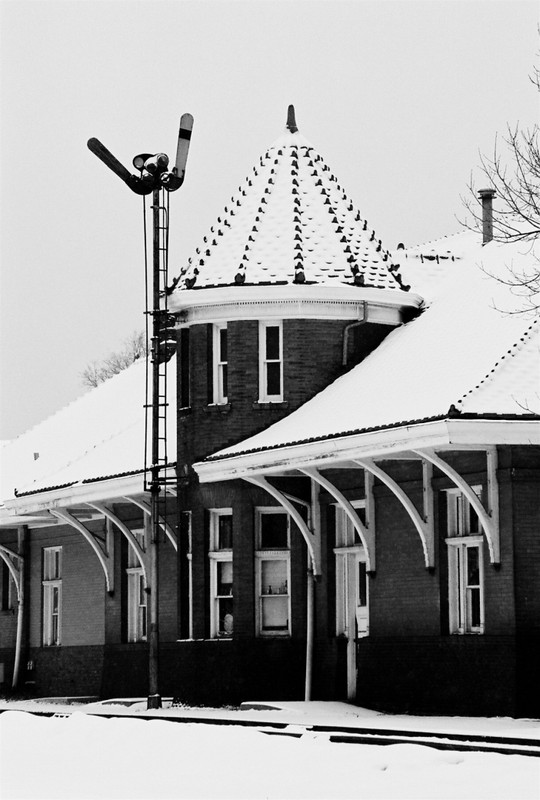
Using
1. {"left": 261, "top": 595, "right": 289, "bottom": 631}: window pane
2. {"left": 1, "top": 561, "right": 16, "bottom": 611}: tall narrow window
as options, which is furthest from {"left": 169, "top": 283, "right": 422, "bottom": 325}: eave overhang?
{"left": 1, "top": 561, "right": 16, "bottom": 611}: tall narrow window

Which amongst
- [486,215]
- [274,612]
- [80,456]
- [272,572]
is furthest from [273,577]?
[486,215]

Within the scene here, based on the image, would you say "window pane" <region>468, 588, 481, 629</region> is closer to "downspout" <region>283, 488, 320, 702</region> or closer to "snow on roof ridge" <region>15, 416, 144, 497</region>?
"downspout" <region>283, 488, 320, 702</region>

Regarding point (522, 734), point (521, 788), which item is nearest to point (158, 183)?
point (522, 734)

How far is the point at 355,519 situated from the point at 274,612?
132 inches

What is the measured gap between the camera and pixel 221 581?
2902 cm

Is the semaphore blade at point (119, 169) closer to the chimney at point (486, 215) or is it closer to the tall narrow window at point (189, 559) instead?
the tall narrow window at point (189, 559)

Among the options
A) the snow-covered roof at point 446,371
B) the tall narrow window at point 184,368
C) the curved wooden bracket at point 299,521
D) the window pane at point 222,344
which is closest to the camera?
the snow-covered roof at point 446,371

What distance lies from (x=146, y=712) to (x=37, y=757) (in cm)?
672

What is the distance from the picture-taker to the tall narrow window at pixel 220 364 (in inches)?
1147

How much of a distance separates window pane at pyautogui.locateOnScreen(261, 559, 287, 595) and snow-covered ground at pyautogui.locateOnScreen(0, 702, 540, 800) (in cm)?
619

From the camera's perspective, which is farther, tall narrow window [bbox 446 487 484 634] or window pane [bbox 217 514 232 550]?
window pane [bbox 217 514 232 550]

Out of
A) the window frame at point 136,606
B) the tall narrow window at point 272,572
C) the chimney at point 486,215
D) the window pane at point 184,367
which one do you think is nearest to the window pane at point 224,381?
the window pane at point 184,367

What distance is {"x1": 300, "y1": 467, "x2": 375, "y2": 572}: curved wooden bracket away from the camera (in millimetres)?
25883

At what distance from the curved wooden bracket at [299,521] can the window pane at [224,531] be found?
4.50 ft
